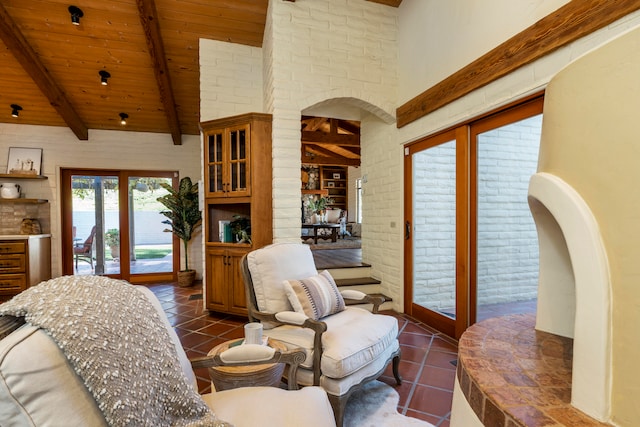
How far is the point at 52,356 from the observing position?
2.36 feet

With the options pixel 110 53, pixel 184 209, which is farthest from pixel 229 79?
pixel 184 209

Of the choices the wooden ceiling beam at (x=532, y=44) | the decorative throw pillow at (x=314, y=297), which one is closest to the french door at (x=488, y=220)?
the wooden ceiling beam at (x=532, y=44)

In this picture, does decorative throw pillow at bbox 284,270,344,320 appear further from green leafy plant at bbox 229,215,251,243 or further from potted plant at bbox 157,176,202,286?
potted plant at bbox 157,176,202,286

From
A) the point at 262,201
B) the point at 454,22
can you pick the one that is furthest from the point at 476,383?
the point at 454,22

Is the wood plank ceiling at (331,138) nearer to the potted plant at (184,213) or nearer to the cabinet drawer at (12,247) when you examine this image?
the potted plant at (184,213)

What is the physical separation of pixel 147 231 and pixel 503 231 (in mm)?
5688

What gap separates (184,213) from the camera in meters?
5.34

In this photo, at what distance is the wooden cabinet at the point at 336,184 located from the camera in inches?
470

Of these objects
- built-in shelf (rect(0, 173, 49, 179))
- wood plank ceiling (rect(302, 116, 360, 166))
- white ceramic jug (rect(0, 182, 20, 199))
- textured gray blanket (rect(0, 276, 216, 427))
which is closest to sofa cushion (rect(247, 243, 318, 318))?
textured gray blanket (rect(0, 276, 216, 427))

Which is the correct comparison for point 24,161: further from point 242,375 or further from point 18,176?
point 242,375

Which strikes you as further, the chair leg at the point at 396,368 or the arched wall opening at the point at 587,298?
the chair leg at the point at 396,368

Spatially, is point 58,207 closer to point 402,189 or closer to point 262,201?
point 262,201

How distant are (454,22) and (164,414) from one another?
Result: 355 cm

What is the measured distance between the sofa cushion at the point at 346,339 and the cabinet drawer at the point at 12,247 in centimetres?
468
